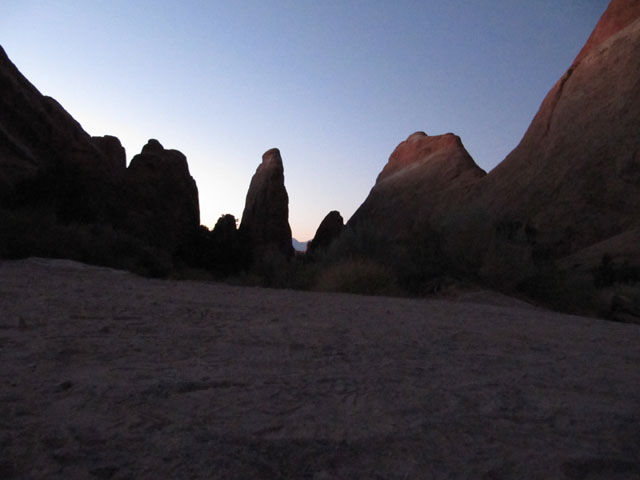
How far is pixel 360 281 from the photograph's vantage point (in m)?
9.46

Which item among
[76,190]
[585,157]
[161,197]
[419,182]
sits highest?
[419,182]

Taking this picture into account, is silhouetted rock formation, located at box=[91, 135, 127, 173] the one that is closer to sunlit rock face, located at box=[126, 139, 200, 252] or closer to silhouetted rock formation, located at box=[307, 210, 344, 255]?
sunlit rock face, located at box=[126, 139, 200, 252]

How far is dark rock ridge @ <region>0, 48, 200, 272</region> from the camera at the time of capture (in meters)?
11.8

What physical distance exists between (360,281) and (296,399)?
7063 mm

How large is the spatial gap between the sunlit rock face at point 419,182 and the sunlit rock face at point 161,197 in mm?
10215

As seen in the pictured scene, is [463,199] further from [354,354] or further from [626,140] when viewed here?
[354,354]

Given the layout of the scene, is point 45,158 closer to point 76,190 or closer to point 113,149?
point 76,190

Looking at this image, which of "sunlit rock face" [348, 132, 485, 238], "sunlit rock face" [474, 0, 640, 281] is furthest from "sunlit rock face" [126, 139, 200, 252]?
"sunlit rock face" [474, 0, 640, 281]

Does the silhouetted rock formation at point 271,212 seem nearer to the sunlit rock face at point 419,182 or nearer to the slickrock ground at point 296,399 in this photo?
the sunlit rock face at point 419,182

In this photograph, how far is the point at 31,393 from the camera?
7.42 feet

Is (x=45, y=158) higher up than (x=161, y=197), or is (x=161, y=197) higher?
(x=45, y=158)

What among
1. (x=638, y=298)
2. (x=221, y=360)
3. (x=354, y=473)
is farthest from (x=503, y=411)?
(x=638, y=298)

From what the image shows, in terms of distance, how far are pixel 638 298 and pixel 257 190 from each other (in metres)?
22.2

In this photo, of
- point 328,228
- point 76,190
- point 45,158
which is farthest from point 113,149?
point 328,228
